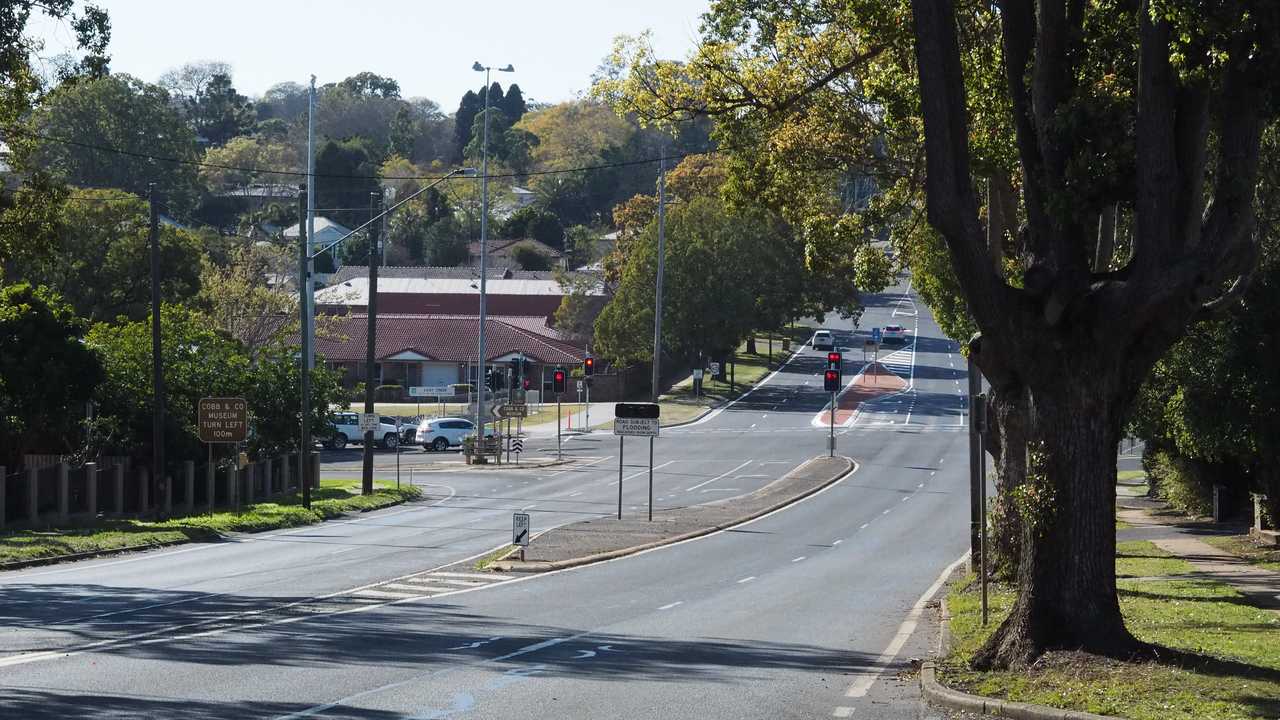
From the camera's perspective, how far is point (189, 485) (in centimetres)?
3991

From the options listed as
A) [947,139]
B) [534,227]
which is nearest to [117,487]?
[947,139]

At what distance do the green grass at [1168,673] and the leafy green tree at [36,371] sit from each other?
84.6ft

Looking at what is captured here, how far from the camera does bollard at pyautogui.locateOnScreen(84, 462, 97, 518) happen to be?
35188 mm

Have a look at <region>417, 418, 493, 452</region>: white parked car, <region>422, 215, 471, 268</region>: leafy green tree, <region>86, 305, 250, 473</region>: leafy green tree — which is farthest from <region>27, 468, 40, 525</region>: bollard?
<region>422, 215, 471, 268</region>: leafy green tree

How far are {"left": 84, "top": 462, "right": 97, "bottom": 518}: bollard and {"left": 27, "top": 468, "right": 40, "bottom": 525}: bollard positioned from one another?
1.97 metres

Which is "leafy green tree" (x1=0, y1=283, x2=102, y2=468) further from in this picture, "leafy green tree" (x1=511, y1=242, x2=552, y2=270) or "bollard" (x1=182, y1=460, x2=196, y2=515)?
"leafy green tree" (x1=511, y1=242, x2=552, y2=270)

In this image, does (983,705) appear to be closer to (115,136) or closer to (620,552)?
(620,552)

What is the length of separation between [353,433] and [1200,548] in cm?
4725

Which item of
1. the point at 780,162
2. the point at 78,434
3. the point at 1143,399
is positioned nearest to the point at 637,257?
the point at 78,434

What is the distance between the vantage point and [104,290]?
6009 centimetres

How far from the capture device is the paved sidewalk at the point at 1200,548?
21.2 meters

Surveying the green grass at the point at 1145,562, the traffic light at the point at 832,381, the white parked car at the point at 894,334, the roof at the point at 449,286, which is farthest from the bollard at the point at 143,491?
the white parked car at the point at 894,334

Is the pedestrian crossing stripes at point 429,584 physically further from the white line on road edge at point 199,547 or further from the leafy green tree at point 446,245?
the leafy green tree at point 446,245

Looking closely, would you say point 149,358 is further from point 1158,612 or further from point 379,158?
point 379,158
